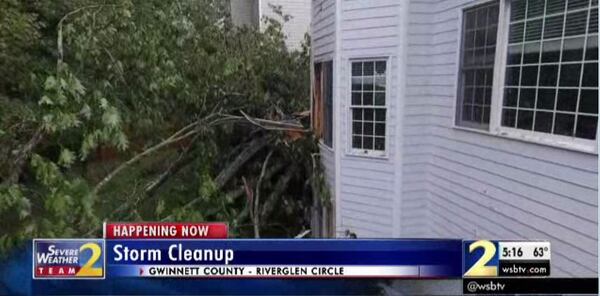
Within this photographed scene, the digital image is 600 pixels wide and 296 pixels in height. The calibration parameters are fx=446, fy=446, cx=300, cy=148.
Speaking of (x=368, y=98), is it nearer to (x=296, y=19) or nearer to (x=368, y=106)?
(x=368, y=106)

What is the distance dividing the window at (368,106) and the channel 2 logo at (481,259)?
2086mm

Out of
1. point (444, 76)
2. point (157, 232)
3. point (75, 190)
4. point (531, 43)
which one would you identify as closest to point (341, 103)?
point (444, 76)

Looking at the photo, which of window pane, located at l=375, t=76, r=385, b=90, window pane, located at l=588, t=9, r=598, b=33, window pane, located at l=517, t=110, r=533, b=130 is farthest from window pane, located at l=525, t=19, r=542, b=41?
window pane, located at l=375, t=76, r=385, b=90

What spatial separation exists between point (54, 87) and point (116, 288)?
187 centimetres

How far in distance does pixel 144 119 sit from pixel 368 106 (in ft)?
9.61

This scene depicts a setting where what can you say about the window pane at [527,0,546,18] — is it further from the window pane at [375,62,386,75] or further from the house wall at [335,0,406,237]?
the window pane at [375,62,386,75]

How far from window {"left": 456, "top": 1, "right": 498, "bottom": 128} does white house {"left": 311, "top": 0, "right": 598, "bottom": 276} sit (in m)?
0.01

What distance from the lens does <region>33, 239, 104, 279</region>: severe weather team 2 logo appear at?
13.0 feet

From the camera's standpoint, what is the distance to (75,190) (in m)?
4.41

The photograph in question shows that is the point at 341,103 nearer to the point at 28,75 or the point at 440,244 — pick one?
the point at 440,244

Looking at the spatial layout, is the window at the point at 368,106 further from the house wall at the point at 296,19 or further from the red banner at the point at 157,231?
the house wall at the point at 296,19

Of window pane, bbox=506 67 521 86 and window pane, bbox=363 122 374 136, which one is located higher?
window pane, bbox=506 67 521 86

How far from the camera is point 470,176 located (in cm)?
474

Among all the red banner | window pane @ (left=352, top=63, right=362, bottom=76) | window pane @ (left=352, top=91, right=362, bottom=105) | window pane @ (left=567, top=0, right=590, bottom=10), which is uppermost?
window pane @ (left=567, top=0, right=590, bottom=10)
